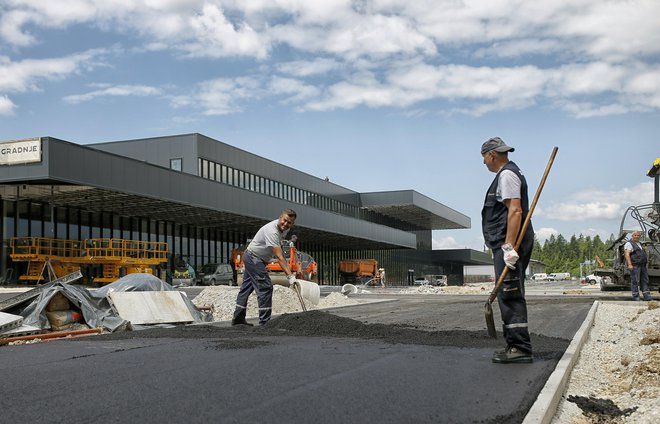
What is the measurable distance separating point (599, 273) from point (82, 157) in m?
21.6

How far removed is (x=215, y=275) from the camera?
1724 inches

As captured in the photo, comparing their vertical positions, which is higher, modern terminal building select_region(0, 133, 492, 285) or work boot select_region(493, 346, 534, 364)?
modern terminal building select_region(0, 133, 492, 285)

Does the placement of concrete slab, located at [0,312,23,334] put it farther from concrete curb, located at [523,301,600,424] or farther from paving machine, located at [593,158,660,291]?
paving machine, located at [593,158,660,291]

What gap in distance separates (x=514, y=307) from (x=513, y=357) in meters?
0.45

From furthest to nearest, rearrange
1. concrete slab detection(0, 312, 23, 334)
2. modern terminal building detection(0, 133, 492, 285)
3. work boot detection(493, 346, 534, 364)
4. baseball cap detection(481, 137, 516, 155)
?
modern terminal building detection(0, 133, 492, 285) < concrete slab detection(0, 312, 23, 334) < baseball cap detection(481, 137, 516, 155) < work boot detection(493, 346, 534, 364)

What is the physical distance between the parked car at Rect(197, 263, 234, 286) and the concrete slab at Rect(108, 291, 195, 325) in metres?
32.2

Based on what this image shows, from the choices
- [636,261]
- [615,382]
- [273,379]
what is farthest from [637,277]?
[273,379]

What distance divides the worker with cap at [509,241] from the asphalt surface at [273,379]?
264mm

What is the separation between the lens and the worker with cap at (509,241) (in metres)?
6.09

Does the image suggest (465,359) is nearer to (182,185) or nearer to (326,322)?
(326,322)

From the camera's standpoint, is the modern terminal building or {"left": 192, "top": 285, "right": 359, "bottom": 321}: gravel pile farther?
the modern terminal building

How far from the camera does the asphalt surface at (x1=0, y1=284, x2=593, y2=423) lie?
13.7 feet

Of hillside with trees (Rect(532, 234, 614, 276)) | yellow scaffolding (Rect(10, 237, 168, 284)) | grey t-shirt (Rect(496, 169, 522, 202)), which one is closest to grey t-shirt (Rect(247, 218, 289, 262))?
grey t-shirt (Rect(496, 169, 522, 202))

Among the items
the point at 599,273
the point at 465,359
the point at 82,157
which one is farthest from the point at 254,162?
the point at 465,359
